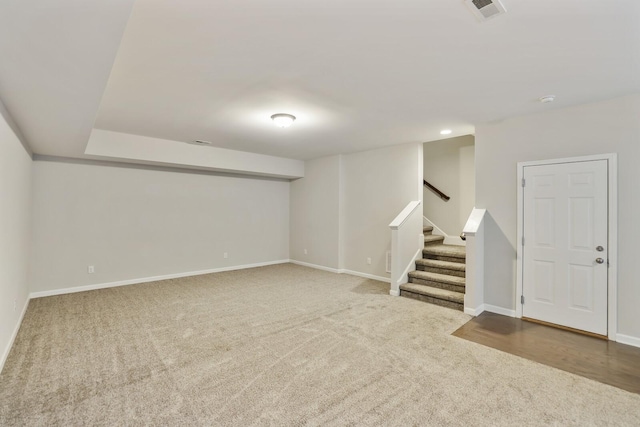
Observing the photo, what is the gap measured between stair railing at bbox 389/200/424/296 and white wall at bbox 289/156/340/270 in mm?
1794

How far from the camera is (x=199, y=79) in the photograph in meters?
2.81

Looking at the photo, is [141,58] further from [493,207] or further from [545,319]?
[545,319]

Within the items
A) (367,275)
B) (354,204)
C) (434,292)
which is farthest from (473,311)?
(354,204)

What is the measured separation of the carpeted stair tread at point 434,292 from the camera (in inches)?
166

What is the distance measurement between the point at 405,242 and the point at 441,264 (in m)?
0.67

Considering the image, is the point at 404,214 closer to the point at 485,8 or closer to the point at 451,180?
the point at 451,180

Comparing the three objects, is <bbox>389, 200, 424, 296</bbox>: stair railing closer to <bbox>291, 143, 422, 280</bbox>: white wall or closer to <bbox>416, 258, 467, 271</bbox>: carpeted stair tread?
<bbox>416, 258, 467, 271</bbox>: carpeted stair tread

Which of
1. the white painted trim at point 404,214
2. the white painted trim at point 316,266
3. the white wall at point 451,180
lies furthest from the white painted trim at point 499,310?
the white painted trim at point 316,266

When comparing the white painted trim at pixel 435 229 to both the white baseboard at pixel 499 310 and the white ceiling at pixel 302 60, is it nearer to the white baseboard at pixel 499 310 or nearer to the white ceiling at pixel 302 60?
the white baseboard at pixel 499 310

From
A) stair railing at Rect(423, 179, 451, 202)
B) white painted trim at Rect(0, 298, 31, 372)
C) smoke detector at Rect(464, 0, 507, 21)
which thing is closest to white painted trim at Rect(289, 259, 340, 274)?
stair railing at Rect(423, 179, 451, 202)

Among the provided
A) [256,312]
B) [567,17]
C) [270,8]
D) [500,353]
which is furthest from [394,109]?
[256,312]

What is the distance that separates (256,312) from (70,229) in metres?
3.51

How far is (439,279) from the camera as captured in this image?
15.4 ft

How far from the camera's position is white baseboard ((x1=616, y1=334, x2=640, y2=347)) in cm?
310
